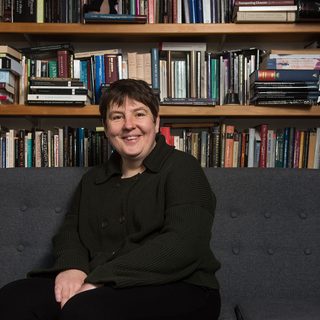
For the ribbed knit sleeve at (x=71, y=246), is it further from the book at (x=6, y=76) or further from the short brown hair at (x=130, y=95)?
the book at (x=6, y=76)

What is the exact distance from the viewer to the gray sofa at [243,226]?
5.61ft

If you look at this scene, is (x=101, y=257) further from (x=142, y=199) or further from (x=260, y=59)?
(x=260, y=59)

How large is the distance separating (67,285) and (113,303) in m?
0.22

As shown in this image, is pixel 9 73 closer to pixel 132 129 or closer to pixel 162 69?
pixel 162 69

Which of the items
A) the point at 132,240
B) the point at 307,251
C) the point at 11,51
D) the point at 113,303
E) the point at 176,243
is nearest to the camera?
the point at 113,303

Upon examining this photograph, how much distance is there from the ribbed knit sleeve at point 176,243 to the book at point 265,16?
88 cm

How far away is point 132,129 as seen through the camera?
5.19 ft

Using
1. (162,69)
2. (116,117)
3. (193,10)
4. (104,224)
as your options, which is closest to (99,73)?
(162,69)

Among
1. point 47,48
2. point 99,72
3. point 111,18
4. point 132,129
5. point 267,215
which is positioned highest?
point 111,18

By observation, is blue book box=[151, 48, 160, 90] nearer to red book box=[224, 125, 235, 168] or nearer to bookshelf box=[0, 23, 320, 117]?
bookshelf box=[0, 23, 320, 117]

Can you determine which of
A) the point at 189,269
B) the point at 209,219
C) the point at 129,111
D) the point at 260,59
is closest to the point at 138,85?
the point at 129,111

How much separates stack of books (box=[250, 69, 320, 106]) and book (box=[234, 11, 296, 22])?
0.24 metres

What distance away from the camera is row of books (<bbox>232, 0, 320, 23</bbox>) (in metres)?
2.08

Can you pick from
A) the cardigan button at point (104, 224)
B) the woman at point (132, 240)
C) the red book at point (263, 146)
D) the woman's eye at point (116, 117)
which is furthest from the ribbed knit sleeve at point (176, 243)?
the red book at point (263, 146)
